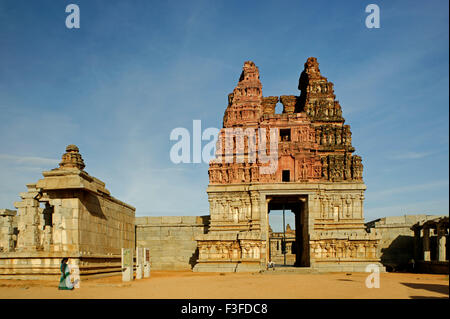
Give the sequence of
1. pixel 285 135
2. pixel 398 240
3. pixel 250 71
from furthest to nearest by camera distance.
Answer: pixel 250 71 < pixel 285 135 < pixel 398 240

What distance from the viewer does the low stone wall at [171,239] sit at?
32188mm

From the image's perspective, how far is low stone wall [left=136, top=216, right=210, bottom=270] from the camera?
3219cm

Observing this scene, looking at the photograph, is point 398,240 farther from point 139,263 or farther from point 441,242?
point 139,263

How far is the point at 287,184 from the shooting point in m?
30.2

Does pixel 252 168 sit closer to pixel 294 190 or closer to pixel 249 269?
pixel 294 190

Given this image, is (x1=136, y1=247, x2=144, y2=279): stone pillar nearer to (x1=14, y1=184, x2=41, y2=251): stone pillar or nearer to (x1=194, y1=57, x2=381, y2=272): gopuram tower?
(x1=14, y1=184, x2=41, y2=251): stone pillar

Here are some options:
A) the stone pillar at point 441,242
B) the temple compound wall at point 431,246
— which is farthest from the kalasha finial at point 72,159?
the stone pillar at point 441,242

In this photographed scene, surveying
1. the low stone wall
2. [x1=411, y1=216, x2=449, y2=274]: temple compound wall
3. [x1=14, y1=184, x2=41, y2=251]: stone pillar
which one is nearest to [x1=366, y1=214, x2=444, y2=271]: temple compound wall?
[x1=411, y1=216, x2=449, y2=274]: temple compound wall

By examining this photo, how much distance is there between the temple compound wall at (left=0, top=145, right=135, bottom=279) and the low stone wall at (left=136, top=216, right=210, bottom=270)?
35.1 feet

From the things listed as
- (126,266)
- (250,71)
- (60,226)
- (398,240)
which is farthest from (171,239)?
(398,240)

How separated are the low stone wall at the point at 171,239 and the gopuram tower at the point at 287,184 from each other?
99.1 inches

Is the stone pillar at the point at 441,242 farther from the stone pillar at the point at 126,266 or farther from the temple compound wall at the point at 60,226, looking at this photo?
the temple compound wall at the point at 60,226

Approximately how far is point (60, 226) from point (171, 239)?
15225 millimetres

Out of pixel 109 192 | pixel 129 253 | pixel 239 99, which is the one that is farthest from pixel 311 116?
pixel 129 253
